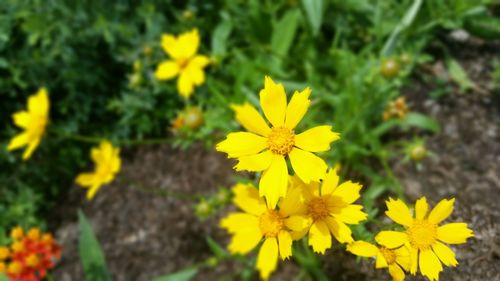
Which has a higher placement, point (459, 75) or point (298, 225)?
point (459, 75)

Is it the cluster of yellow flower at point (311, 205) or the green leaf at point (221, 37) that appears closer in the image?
the cluster of yellow flower at point (311, 205)

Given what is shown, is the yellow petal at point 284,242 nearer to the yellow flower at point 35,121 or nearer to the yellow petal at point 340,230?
the yellow petal at point 340,230

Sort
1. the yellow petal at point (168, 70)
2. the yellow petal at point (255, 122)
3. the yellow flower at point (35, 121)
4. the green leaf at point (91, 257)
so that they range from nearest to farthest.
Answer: the yellow petal at point (255, 122) < the green leaf at point (91, 257) < the yellow flower at point (35, 121) < the yellow petal at point (168, 70)

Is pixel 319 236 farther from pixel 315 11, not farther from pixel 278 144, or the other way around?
pixel 315 11

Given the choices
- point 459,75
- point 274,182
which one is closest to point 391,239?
point 274,182

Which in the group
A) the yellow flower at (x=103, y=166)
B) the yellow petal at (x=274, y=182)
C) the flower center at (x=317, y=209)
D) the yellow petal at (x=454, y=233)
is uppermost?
the yellow flower at (x=103, y=166)

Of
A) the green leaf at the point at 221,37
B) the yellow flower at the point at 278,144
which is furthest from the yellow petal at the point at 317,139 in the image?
the green leaf at the point at 221,37

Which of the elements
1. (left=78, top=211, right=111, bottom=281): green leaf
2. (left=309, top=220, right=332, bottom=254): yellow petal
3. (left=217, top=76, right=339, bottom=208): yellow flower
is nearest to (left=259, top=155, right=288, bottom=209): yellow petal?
(left=217, top=76, right=339, bottom=208): yellow flower

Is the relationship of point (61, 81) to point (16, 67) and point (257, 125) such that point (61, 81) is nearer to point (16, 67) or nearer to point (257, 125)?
point (16, 67)
